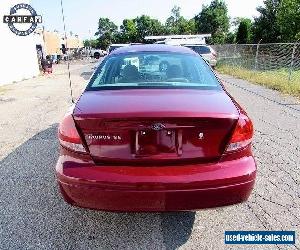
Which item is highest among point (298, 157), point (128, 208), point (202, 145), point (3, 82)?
point (202, 145)

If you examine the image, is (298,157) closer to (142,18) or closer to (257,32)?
(257,32)

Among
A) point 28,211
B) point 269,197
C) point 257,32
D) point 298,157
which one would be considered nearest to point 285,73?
point 298,157

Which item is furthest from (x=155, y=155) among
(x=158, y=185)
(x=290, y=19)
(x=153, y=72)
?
(x=290, y=19)

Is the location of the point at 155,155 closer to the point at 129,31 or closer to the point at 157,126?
the point at 157,126

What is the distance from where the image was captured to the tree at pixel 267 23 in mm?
35062

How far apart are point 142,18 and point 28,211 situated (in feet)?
318

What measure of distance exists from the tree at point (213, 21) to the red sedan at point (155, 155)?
69.1m

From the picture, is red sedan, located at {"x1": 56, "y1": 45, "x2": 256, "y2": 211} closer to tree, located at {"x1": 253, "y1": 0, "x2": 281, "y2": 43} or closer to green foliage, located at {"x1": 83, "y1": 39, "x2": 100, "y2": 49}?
tree, located at {"x1": 253, "y1": 0, "x2": 281, "y2": 43}

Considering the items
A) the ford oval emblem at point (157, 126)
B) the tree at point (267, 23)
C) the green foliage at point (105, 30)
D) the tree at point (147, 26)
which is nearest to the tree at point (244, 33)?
the tree at point (267, 23)

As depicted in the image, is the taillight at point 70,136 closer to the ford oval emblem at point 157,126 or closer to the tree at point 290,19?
the ford oval emblem at point 157,126

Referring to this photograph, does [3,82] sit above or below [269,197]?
below

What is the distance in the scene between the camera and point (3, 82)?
62.2ft

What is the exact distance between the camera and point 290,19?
2895 cm

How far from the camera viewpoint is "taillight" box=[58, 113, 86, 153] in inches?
Answer: 112
